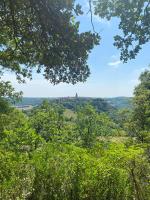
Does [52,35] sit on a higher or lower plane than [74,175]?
→ higher

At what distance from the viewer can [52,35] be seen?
9.98 m

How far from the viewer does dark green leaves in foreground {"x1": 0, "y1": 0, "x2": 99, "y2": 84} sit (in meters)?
9.49

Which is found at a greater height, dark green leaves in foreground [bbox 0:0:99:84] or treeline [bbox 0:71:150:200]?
dark green leaves in foreground [bbox 0:0:99:84]

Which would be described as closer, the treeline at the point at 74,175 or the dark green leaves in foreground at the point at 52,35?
the dark green leaves in foreground at the point at 52,35

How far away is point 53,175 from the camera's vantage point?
13.4 meters

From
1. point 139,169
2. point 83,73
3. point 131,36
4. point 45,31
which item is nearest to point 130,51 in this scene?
point 131,36

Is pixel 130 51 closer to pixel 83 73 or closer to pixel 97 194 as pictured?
pixel 83 73

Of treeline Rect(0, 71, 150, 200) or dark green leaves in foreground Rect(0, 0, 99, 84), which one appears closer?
dark green leaves in foreground Rect(0, 0, 99, 84)

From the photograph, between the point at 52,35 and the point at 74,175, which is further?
the point at 74,175

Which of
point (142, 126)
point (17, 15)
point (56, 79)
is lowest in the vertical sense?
point (142, 126)

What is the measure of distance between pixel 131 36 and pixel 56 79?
90.3 inches

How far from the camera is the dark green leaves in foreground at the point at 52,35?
9.49m

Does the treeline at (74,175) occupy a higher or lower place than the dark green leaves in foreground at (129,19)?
lower

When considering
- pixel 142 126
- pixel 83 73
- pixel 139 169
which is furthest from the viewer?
pixel 142 126
